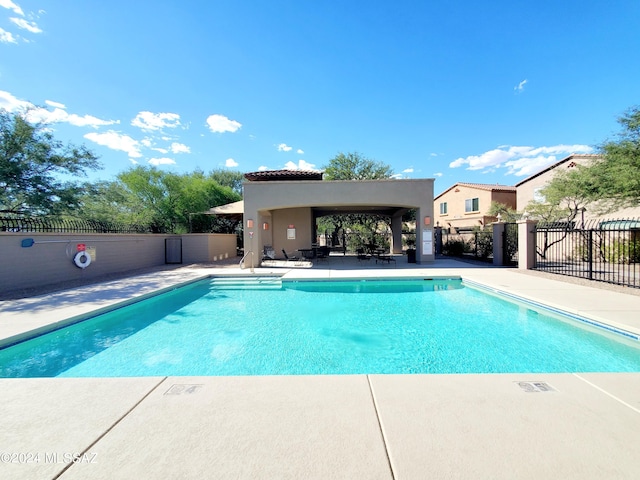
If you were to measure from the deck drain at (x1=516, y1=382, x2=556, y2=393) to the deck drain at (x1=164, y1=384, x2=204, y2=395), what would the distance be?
10.9 feet

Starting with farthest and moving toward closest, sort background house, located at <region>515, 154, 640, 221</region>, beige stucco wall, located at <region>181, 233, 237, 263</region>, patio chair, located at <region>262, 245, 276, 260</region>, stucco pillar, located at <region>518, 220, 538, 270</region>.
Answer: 1. beige stucco wall, located at <region>181, 233, 237, 263</region>
2. background house, located at <region>515, 154, 640, 221</region>
3. patio chair, located at <region>262, 245, 276, 260</region>
4. stucco pillar, located at <region>518, 220, 538, 270</region>

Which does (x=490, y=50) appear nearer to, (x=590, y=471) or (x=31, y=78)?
(x=590, y=471)

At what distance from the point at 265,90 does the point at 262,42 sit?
3053 mm

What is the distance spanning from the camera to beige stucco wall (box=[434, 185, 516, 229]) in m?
25.0

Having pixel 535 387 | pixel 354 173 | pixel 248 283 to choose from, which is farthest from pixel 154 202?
pixel 535 387

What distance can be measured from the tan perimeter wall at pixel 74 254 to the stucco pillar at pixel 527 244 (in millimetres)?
15596

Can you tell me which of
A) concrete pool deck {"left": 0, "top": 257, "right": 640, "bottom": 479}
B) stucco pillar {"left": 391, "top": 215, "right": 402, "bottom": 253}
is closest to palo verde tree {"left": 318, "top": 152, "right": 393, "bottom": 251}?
stucco pillar {"left": 391, "top": 215, "right": 402, "bottom": 253}

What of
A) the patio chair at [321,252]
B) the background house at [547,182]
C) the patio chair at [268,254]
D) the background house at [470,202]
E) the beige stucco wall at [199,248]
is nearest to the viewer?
the patio chair at [321,252]

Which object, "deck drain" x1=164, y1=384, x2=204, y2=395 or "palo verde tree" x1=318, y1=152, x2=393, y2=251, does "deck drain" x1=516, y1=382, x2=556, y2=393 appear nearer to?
"deck drain" x1=164, y1=384, x2=204, y2=395

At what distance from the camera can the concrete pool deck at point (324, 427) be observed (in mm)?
1769

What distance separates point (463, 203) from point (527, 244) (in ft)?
60.5

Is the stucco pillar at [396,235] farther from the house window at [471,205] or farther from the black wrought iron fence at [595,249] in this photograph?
the house window at [471,205]

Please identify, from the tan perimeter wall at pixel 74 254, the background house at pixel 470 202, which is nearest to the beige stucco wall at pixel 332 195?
the tan perimeter wall at pixel 74 254

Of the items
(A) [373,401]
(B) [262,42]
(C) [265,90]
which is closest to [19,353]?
(A) [373,401]
